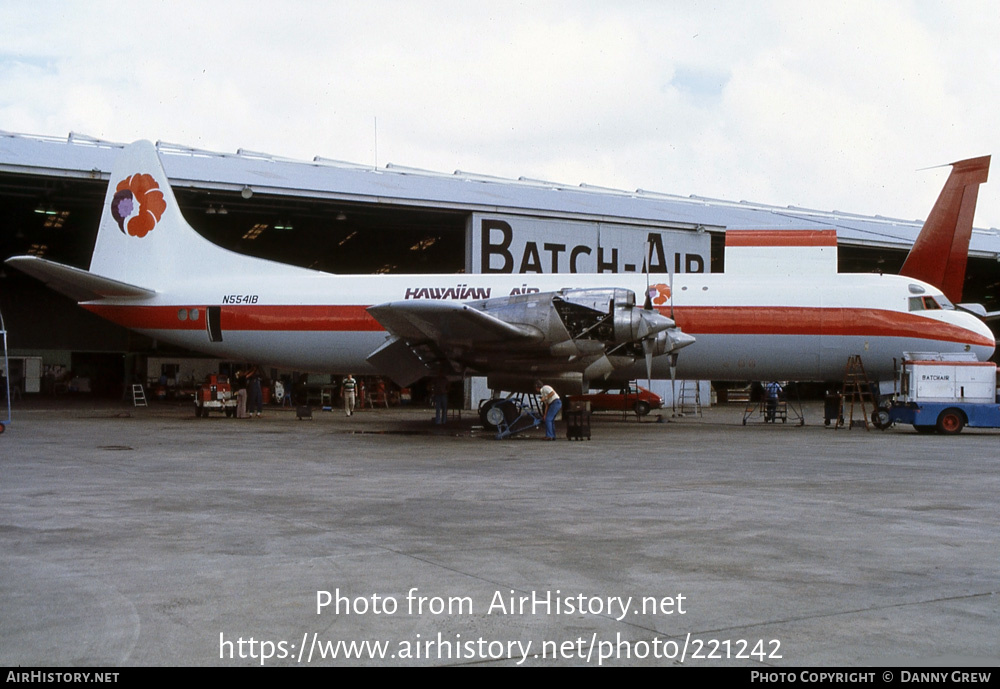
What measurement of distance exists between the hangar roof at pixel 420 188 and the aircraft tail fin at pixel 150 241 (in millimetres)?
2995

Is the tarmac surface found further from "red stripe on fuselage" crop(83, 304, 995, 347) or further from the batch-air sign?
the batch-air sign

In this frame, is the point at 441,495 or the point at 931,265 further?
the point at 931,265

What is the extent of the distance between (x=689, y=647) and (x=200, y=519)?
19.8ft

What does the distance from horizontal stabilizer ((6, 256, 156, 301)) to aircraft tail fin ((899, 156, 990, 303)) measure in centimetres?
3229

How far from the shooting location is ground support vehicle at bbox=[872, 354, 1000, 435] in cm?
2333

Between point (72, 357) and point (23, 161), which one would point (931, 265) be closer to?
point (23, 161)

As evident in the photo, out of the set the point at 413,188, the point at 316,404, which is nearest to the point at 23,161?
the point at 413,188

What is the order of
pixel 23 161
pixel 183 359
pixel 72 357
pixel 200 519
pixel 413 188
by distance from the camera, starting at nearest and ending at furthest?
pixel 200 519 < pixel 23 161 < pixel 413 188 < pixel 183 359 < pixel 72 357

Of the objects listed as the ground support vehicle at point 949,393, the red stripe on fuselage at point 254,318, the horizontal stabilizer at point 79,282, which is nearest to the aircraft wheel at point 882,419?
the ground support vehicle at point 949,393

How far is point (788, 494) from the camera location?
11.3 meters

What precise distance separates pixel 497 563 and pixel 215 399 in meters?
26.2

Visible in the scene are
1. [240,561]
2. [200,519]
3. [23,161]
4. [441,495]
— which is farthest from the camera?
[23,161]

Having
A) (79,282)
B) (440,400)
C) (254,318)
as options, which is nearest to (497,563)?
(440,400)

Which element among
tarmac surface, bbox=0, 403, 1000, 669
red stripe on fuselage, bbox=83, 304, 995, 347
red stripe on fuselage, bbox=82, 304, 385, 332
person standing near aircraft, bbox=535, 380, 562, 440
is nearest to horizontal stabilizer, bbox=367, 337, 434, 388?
red stripe on fuselage, bbox=82, 304, 385, 332
